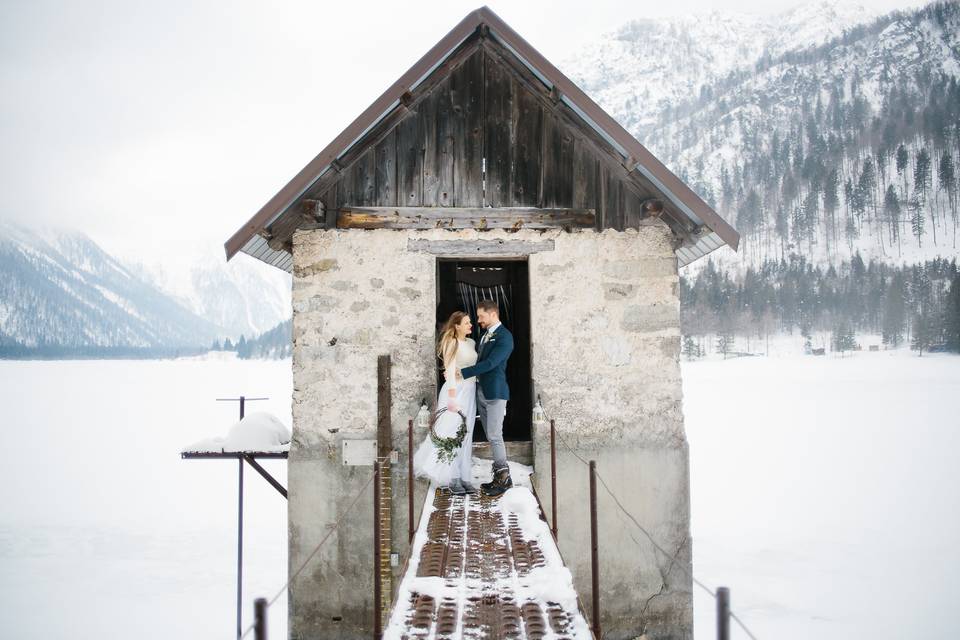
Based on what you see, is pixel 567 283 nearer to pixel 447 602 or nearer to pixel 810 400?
pixel 447 602

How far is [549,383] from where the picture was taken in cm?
723

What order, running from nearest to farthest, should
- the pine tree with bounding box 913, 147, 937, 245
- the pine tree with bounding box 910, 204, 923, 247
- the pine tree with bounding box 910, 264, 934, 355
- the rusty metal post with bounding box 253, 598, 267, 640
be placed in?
the rusty metal post with bounding box 253, 598, 267, 640 < the pine tree with bounding box 910, 264, 934, 355 < the pine tree with bounding box 910, 204, 923, 247 < the pine tree with bounding box 913, 147, 937, 245

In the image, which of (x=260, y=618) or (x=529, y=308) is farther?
(x=529, y=308)

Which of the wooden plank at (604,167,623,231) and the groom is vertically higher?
the wooden plank at (604,167,623,231)

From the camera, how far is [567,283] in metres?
7.26

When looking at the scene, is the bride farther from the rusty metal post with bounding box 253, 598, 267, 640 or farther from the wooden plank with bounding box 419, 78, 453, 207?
the rusty metal post with bounding box 253, 598, 267, 640

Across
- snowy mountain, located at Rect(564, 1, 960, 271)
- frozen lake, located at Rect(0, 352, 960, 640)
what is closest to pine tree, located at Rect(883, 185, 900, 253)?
snowy mountain, located at Rect(564, 1, 960, 271)

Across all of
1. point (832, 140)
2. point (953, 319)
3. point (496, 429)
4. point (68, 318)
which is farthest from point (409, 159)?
point (68, 318)

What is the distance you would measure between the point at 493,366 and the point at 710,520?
38.0 feet

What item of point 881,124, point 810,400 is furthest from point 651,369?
point 881,124

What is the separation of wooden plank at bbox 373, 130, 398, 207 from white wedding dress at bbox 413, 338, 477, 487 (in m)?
1.73

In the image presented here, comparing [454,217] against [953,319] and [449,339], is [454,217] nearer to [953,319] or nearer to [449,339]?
[449,339]

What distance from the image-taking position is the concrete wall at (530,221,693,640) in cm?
715

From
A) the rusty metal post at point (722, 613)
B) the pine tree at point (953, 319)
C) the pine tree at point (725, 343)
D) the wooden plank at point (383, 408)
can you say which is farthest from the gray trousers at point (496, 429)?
the pine tree at point (953, 319)
